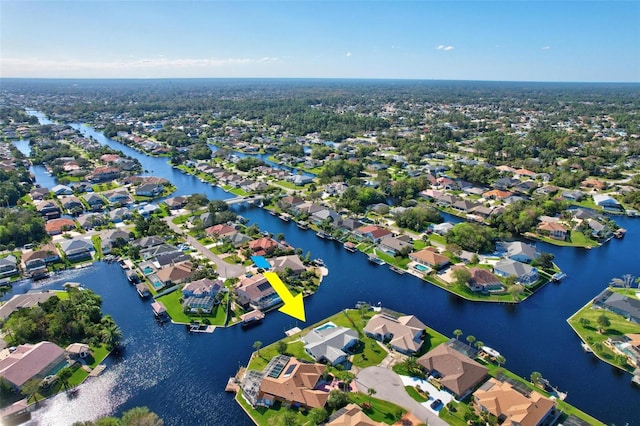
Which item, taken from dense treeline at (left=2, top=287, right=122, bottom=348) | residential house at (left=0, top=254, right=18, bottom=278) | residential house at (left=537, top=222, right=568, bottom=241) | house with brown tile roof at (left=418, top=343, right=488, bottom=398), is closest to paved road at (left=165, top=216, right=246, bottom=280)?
dense treeline at (left=2, top=287, right=122, bottom=348)

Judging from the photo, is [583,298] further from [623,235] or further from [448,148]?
[448,148]

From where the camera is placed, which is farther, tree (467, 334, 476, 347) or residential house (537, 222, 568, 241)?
residential house (537, 222, 568, 241)

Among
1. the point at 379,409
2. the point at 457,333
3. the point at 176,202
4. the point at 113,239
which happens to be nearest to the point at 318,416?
the point at 379,409

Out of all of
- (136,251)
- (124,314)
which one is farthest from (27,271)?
(124,314)

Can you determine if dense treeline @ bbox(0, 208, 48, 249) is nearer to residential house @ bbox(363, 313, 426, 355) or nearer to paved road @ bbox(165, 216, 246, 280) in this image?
paved road @ bbox(165, 216, 246, 280)

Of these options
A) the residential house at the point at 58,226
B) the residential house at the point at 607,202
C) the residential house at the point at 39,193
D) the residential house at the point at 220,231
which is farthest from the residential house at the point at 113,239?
the residential house at the point at 607,202
